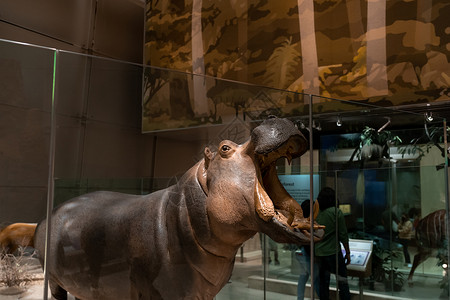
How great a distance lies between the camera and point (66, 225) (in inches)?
61.4

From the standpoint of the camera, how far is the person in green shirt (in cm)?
247

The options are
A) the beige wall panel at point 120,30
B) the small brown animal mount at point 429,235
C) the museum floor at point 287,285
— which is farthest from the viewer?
the beige wall panel at point 120,30

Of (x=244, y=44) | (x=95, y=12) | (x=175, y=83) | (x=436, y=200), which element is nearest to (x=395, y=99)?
(x=436, y=200)

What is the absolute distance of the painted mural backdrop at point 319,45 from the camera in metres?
3.55

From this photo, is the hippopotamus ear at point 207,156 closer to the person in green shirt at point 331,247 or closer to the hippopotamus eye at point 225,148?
the hippopotamus eye at point 225,148

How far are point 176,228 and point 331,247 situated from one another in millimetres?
1334

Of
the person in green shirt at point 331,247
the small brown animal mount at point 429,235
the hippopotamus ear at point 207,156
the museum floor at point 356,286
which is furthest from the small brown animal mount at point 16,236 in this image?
the small brown animal mount at point 429,235

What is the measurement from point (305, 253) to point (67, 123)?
171 centimetres

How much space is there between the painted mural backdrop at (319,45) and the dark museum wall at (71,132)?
102 inches

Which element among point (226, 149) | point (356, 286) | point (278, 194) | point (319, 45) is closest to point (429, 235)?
point (356, 286)

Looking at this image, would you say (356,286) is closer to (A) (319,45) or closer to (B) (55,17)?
(A) (319,45)

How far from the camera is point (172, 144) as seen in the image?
1653 millimetres

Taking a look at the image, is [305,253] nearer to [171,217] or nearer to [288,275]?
[288,275]

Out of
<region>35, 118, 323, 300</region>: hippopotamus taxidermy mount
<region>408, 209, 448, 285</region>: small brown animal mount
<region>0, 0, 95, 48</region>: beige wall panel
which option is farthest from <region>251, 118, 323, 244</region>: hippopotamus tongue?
<region>0, 0, 95, 48</region>: beige wall panel
